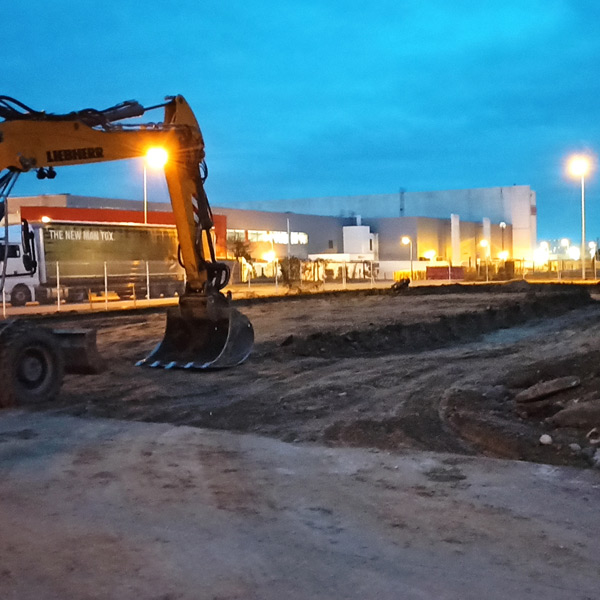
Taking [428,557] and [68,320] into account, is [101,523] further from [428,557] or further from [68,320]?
[68,320]

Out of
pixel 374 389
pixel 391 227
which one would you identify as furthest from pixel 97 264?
pixel 391 227

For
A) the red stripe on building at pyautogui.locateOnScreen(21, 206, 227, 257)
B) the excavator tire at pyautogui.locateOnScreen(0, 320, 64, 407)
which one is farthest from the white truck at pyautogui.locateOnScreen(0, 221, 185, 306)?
the excavator tire at pyautogui.locateOnScreen(0, 320, 64, 407)

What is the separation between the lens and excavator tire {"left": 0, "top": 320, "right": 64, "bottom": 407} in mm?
11539

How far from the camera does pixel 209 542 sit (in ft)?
19.3

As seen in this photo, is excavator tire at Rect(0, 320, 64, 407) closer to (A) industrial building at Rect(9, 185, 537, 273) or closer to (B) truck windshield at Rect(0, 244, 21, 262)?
(B) truck windshield at Rect(0, 244, 21, 262)

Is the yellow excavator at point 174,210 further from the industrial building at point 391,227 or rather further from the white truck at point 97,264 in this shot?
the industrial building at point 391,227

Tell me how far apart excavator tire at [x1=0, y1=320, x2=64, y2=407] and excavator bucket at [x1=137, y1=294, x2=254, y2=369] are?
2.48 metres

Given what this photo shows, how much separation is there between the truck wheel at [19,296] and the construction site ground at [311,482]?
61.9 ft

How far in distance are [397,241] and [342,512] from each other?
75.9m

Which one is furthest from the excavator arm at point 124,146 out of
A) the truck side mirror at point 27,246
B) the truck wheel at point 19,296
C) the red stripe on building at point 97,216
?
the red stripe on building at point 97,216

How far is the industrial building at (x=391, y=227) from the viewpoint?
2805 inches

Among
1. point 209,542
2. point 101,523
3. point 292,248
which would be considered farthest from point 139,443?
point 292,248

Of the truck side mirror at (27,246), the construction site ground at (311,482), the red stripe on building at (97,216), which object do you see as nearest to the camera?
the construction site ground at (311,482)

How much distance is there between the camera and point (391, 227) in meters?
81.8
